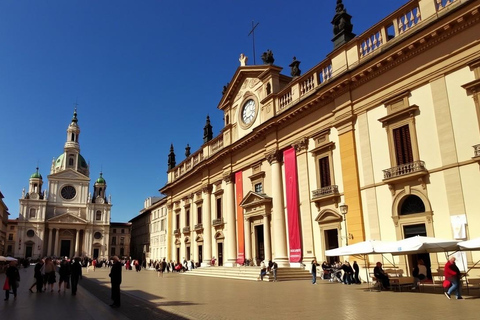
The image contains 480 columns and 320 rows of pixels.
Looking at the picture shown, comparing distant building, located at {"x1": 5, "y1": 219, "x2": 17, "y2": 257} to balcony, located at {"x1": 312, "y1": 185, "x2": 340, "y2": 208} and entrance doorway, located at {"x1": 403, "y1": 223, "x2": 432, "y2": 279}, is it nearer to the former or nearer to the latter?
balcony, located at {"x1": 312, "y1": 185, "x2": 340, "y2": 208}

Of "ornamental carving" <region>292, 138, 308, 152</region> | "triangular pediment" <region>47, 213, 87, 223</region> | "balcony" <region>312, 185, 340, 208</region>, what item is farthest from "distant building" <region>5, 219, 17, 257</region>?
"balcony" <region>312, 185, 340, 208</region>

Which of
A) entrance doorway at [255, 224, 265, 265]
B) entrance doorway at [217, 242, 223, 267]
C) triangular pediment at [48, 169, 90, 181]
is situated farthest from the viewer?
triangular pediment at [48, 169, 90, 181]

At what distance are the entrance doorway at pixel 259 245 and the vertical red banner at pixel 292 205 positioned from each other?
14.4 feet

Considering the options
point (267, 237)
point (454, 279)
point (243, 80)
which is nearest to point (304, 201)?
point (267, 237)

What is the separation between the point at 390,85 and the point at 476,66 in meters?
4.07

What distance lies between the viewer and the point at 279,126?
2666 centimetres

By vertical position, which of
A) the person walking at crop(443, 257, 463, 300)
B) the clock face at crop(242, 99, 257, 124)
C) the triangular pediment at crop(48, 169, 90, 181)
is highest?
the triangular pediment at crop(48, 169, 90, 181)

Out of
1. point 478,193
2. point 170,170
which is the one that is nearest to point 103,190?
point 170,170

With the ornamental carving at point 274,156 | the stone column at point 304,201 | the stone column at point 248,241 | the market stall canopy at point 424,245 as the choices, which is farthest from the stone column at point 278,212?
the market stall canopy at point 424,245

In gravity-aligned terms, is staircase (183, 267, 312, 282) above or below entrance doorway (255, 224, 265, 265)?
below

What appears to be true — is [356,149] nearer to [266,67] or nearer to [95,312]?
[266,67]

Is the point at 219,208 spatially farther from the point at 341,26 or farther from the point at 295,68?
the point at 341,26

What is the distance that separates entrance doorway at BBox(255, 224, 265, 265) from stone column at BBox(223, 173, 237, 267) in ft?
9.89

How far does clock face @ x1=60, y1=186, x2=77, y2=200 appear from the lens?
9434cm
